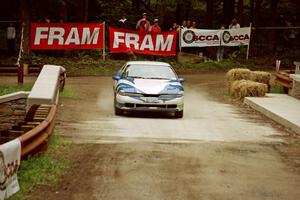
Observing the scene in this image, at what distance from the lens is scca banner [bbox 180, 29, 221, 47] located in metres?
31.6

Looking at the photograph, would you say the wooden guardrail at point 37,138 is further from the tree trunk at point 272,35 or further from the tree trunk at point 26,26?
the tree trunk at point 272,35

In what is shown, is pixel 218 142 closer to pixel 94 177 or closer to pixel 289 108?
pixel 94 177

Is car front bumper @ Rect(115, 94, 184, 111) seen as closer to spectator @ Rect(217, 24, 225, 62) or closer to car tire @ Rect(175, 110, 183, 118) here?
car tire @ Rect(175, 110, 183, 118)

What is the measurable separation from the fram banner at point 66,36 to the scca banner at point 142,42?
75 cm

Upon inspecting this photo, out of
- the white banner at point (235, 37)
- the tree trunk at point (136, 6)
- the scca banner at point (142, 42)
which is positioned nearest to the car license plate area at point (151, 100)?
the scca banner at point (142, 42)

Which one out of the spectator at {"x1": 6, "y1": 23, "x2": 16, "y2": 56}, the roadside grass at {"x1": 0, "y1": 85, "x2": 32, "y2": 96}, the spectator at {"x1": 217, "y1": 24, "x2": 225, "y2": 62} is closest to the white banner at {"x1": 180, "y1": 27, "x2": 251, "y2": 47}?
the spectator at {"x1": 217, "y1": 24, "x2": 225, "y2": 62}

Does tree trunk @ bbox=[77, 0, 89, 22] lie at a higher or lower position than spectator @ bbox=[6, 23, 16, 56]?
higher

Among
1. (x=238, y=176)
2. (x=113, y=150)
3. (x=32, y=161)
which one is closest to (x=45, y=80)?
(x=113, y=150)

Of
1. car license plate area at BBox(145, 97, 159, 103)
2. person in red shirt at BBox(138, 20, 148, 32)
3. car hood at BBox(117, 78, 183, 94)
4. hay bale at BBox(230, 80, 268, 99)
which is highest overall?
person in red shirt at BBox(138, 20, 148, 32)

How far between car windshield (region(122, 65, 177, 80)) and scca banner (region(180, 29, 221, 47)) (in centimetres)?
1403

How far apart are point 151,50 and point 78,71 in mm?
4025

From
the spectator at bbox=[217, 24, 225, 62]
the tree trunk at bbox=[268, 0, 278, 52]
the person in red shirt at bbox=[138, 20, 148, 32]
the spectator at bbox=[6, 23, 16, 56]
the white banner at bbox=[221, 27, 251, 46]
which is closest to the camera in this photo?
the spectator at bbox=[6, 23, 16, 56]

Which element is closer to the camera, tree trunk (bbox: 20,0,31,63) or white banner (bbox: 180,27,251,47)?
tree trunk (bbox: 20,0,31,63)

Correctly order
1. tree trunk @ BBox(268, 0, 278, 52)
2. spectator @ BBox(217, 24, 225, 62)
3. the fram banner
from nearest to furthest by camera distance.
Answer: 1. the fram banner
2. spectator @ BBox(217, 24, 225, 62)
3. tree trunk @ BBox(268, 0, 278, 52)
